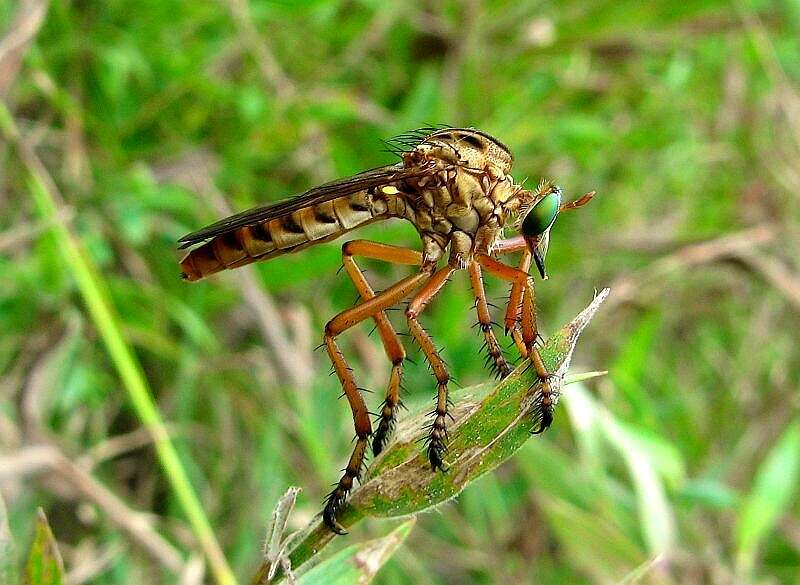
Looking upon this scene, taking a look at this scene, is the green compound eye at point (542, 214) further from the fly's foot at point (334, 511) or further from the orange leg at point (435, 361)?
the fly's foot at point (334, 511)

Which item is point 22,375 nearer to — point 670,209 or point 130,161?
point 130,161

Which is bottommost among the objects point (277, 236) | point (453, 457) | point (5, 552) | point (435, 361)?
point (435, 361)

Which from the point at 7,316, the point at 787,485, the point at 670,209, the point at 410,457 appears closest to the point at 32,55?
the point at 7,316

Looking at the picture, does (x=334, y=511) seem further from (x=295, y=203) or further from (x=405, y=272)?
(x=405, y=272)

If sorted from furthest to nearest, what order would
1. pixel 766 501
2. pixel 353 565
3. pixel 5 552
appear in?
pixel 766 501 → pixel 353 565 → pixel 5 552

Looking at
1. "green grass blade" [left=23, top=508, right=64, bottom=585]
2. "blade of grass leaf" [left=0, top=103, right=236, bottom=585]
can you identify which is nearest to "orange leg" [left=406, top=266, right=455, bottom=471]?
"green grass blade" [left=23, top=508, right=64, bottom=585]

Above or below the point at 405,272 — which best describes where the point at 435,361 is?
above

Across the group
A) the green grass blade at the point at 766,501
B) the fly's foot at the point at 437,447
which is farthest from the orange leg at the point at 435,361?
the green grass blade at the point at 766,501

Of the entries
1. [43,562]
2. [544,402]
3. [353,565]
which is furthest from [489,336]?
[43,562]
